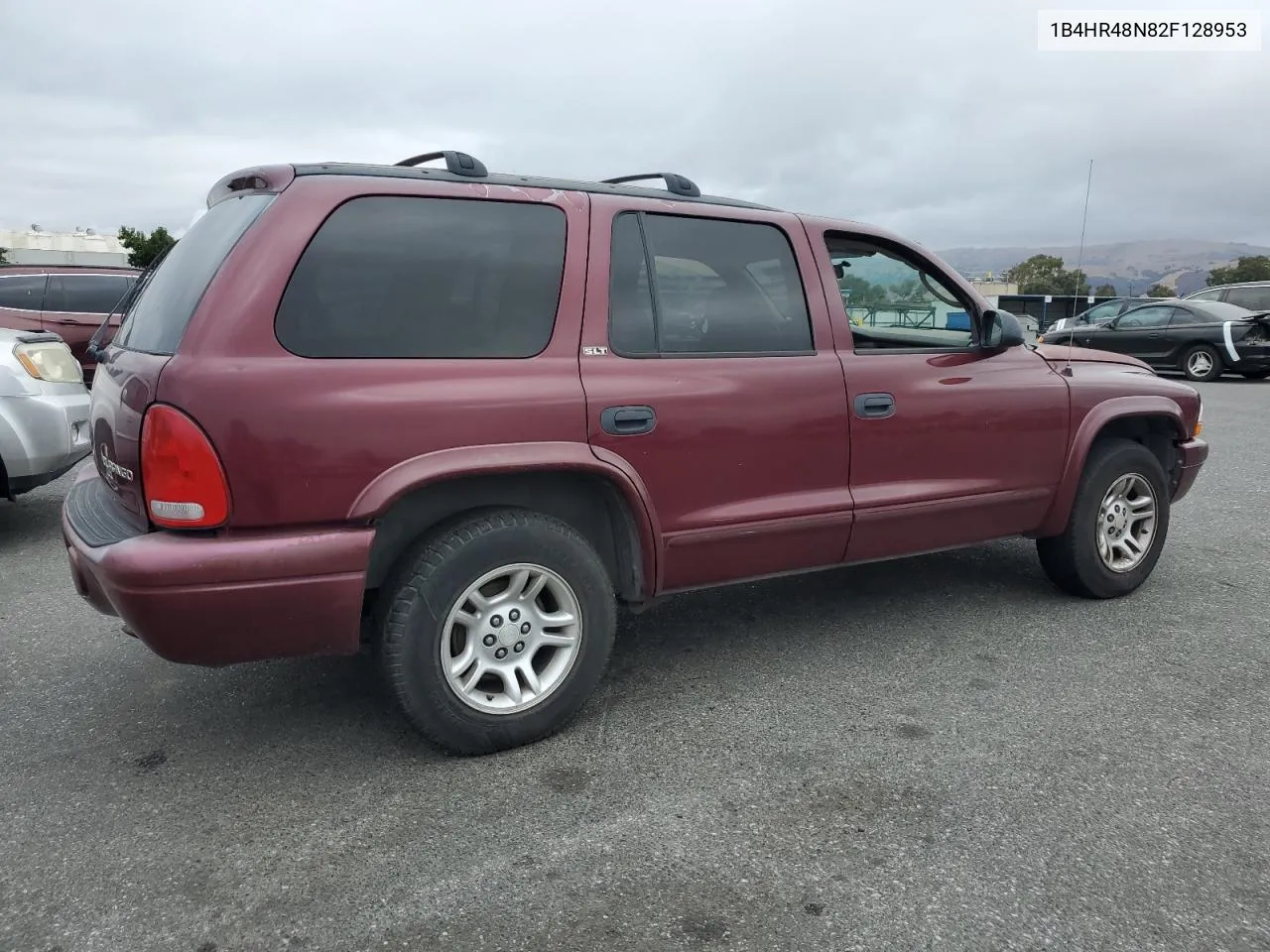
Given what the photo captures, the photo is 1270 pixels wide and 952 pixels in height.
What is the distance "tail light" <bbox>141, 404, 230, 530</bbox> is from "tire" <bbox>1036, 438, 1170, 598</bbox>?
352 cm

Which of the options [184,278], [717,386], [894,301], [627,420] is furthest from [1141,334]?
[184,278]

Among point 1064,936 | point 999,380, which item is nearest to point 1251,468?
point 999,380

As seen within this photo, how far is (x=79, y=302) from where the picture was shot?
9.66 metres

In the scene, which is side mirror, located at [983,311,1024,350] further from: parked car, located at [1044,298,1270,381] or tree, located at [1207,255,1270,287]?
tree, located at [1207,255,1270,287]

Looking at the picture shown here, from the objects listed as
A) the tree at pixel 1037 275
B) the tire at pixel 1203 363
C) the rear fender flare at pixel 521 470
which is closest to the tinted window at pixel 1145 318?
the tire at pixel 1203 363

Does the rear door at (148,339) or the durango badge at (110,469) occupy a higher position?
the rear door at (148,339)

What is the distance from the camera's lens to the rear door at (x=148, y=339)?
2688 mm

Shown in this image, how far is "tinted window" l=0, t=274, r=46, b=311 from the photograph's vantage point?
9473mm

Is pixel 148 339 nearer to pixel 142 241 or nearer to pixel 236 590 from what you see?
pixel 236 590

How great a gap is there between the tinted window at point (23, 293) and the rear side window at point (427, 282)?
8.39 metres

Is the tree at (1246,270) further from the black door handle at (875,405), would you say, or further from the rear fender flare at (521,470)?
the rear fender flare at (521,470)

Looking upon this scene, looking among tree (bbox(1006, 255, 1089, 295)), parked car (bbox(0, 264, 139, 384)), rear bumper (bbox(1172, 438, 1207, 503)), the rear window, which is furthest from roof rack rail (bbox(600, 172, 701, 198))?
tree (bbox(1006, 255, 1089, 295))

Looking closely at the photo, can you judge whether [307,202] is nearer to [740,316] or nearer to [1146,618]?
[740,316]

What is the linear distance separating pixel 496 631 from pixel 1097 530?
289 cm
